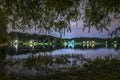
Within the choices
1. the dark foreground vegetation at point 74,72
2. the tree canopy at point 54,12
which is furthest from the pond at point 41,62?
the tree canopy at point 54,12

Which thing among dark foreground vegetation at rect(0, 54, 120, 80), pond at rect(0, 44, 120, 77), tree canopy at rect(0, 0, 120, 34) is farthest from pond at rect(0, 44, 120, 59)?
tree canopy at rect(0, 0, 120, 34)

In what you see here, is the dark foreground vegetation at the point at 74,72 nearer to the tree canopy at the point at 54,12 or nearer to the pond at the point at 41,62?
the pond at the point at 41,62

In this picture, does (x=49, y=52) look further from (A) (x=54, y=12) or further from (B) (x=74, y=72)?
(A) (x=54, y=12)

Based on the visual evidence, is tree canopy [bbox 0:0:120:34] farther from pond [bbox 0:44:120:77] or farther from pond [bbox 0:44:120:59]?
pond [bbox 0:44:120:59]

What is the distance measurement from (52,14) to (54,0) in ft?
4.30

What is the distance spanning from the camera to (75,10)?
8.49 m

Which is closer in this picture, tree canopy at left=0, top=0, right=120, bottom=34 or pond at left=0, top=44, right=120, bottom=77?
tree canopy at left=0, top=0, right=120, bottom=34

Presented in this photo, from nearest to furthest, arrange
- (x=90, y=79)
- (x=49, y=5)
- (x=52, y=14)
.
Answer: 1. (x=49, y=5)
2. (x=52, y=14)
3. (x=90, y=79)

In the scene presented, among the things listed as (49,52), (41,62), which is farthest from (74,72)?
(49,52)

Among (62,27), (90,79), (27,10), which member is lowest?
(90,79)

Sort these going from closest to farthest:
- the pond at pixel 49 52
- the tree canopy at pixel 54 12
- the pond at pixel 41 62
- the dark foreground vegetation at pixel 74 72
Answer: the tree canopy at pixel 54 12
the dark foreground vegetation at pixel 74 72
the pond at pixel 41 62
the pond at pixel 49 52

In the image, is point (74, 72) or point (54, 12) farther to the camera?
point (74, 72)

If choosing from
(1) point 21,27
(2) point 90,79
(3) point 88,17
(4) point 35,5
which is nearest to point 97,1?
(3) point 88,17

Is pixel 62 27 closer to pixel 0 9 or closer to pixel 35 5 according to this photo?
pixel 35 5
